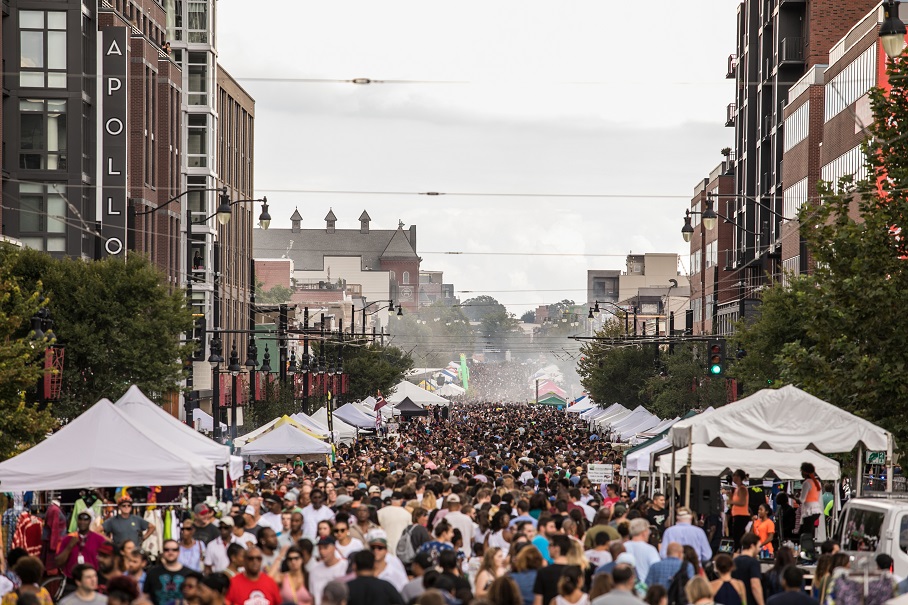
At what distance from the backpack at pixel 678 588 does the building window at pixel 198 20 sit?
75.4 m

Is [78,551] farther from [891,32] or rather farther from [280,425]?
[280,425]

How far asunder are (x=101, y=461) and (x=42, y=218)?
3824 cm

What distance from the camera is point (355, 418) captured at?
192ft

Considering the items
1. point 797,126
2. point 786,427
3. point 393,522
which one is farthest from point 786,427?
point 797,126

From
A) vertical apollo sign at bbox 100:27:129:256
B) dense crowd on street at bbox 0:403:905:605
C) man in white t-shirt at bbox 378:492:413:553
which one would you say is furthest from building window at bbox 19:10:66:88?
man in white t-shirt at bbox 378:492:413:553

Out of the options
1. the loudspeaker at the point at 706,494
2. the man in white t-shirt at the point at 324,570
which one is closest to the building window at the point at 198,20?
the loudspeaker at the point at 706,494

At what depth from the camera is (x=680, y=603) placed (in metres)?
13.8

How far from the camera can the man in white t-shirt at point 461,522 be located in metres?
17.6

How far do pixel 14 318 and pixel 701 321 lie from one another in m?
75.0

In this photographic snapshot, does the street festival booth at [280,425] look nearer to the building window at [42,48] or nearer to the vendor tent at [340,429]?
the vendor tent at [340,429]

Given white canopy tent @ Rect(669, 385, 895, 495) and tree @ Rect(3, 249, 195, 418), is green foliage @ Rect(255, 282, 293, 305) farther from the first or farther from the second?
white canopy tent @ Rect(669, 385, 895, 495)

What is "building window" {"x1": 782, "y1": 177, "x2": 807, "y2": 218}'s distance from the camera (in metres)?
68.1

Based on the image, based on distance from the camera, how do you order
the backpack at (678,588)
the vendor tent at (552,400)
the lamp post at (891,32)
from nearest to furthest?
the backpack at (678,588) → the lamp post at (891,32) → the vendor tent at (552,400)

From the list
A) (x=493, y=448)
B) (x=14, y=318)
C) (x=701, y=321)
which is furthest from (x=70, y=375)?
(x=701, y=321)
